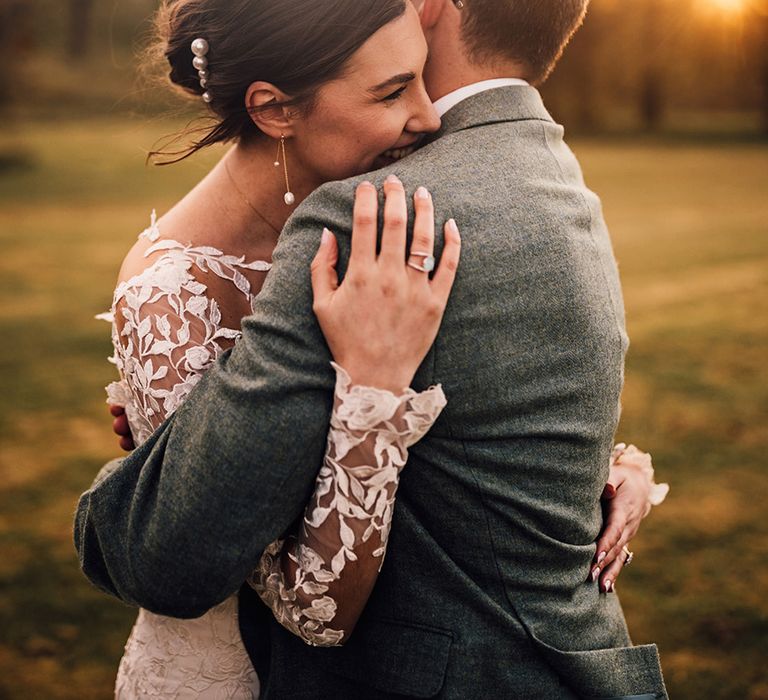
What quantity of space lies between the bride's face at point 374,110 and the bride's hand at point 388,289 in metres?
0.39

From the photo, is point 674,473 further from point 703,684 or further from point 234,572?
point 234,572

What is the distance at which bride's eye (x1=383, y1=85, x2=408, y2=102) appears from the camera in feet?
6.19

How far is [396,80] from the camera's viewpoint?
6.10 ft

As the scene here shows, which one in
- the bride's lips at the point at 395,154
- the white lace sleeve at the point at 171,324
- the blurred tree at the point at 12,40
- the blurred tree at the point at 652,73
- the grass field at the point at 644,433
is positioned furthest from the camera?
the blurred tree at the point at 652,73

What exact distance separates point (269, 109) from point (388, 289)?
671mm

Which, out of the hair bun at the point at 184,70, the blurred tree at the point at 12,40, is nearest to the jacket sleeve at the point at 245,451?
the hair bun at the point at 184,70

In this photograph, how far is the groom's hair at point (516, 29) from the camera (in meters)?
1.82

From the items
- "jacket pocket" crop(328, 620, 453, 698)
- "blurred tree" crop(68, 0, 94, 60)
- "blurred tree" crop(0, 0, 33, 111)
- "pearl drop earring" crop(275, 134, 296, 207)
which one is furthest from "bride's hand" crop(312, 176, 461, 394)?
"blurred tree" crop(68, 0, 94, 60)

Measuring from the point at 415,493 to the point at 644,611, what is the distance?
11.6 ft

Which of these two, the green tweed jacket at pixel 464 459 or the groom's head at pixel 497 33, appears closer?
the green tweed jacket at pixel 464 459

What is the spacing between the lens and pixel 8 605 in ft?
15.7

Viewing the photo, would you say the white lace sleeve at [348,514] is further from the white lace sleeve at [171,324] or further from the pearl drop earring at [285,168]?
the pearl drop earring at [285,168]

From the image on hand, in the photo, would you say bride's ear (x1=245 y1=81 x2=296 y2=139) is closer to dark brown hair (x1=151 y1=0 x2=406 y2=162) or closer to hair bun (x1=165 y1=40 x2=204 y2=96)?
dark brown hair (x1=151 y1=0 x2=406 y2=162)

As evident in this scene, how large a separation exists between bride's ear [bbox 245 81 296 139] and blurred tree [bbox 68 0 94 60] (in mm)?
39894
